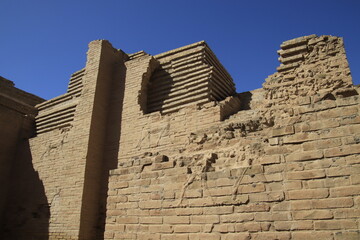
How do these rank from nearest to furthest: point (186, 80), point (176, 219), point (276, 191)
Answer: point (276, 191)
point (176, 219)
point (186, 80)

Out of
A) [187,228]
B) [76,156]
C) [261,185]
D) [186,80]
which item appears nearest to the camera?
[261,185]

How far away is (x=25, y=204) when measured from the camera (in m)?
10.8

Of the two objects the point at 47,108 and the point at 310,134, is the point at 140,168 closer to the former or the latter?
the point at 310,134

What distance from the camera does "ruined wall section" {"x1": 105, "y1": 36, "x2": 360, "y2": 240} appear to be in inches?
124

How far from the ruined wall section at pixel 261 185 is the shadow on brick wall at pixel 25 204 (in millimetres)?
6510

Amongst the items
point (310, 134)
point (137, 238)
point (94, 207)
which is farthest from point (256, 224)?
point (94, 207)

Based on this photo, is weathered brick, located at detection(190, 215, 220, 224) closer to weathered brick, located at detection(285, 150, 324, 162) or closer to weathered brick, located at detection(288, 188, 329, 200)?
weathered brick, located at detection(288, 188, 329, 200)

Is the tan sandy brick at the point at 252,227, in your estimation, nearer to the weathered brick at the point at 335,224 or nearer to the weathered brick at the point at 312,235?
the weathered brick at the point at 312,235

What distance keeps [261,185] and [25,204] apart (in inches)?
383

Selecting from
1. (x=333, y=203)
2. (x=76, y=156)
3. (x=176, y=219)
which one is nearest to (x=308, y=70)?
(x=333, y=203)

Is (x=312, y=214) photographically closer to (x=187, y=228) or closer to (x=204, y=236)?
(x=204, y=236)

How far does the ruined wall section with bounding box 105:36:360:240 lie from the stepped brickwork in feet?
0.04

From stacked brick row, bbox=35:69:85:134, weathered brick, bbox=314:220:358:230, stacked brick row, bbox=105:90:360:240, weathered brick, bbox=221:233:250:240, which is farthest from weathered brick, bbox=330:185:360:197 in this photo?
stacked brick row, bbox=35:69:85:134

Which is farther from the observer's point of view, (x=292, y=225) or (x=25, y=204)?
(x=25, y=204)
